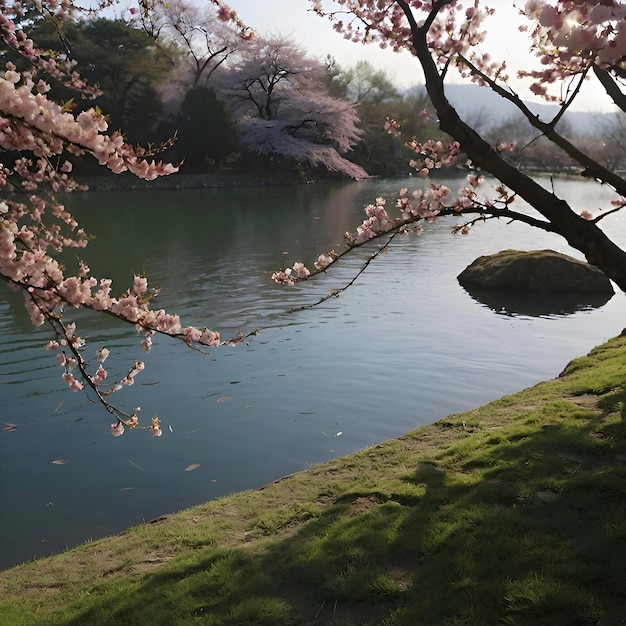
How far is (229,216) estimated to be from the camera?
881 inches

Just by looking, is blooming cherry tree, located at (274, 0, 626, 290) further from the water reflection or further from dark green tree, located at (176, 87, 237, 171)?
dark green tree, located at (176, 87, 237, 171)

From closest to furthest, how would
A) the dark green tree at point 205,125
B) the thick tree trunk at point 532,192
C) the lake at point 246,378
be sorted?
1. the thick tree trunk at point 532,192
2. the lake at point 246,378
3. the dark green tree at point 205,125

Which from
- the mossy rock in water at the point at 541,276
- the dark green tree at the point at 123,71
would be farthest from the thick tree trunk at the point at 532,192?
the dark green tree at the point at 123,71

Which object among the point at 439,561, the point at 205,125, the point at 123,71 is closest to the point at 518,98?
the point at 439,561

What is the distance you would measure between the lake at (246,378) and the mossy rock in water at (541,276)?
0.54 m

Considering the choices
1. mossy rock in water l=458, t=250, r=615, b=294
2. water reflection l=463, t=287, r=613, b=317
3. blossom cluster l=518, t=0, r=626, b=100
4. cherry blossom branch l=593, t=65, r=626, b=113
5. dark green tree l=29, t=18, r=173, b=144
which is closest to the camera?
blossom cluster l=518, t=0, r=626, b=100

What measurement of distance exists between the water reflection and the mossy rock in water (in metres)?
0.18

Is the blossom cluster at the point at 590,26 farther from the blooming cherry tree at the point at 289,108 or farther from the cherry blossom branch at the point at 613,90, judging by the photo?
the blooming cherry tree at the point at 289,108

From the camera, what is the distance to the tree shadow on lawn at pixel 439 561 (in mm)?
2607

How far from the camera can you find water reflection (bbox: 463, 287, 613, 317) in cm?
1067

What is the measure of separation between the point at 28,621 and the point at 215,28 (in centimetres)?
4046

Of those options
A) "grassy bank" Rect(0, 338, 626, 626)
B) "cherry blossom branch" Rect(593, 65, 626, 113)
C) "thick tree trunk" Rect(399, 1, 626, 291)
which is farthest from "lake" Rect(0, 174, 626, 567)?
"cherry blossom branch" Rect(593, 65, 626, 113)

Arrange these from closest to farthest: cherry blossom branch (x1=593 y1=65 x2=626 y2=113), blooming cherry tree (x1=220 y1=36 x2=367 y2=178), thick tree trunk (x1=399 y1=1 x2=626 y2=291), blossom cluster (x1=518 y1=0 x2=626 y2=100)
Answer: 1. blossom cluster (x1=518 y1=0 x2=626 y2=100)
2. thick tree trunk (x1=399 y1=1 x2=626 y2=291)
3. cherry blossom branch (x1=593 y1=65 x2=626 y2=113)
4. blooming cherry tree (x1=220 y1=36 x2=367 y2=178)

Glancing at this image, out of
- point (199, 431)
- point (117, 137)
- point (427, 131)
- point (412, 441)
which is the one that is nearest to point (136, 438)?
point (199, 431)
